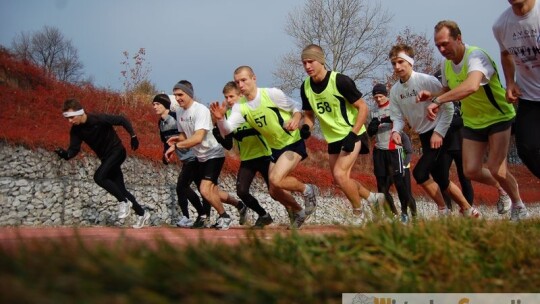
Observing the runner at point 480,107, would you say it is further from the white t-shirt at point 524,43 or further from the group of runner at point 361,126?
the white t-shirt at point 524,43

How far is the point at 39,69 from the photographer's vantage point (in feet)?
84.9

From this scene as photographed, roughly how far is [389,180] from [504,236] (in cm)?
828

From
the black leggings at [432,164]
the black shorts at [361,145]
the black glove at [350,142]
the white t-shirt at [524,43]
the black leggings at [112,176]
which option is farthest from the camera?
the black leggings at [112,176]

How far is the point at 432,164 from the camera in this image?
31.5 ft

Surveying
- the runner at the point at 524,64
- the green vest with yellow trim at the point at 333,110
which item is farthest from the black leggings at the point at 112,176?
the runner at the point at 524,64

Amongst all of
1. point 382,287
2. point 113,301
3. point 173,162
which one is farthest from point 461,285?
point 173,162

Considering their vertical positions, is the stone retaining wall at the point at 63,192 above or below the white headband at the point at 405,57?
below

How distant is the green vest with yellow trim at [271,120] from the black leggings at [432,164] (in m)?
1.80

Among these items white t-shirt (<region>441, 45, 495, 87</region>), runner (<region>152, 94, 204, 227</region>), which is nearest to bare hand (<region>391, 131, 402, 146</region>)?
white t-shirt (<region>441, 45, 495, 87</region>)

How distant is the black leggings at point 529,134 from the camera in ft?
22.3

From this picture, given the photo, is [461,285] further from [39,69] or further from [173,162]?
[39,69]

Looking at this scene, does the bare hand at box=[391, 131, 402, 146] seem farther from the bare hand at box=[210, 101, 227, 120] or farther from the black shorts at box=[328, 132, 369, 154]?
the bare hand at box=[210, 101, 227, 120]

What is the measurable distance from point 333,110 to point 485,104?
200 centimetres

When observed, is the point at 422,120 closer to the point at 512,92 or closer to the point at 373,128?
the point at 373,128
